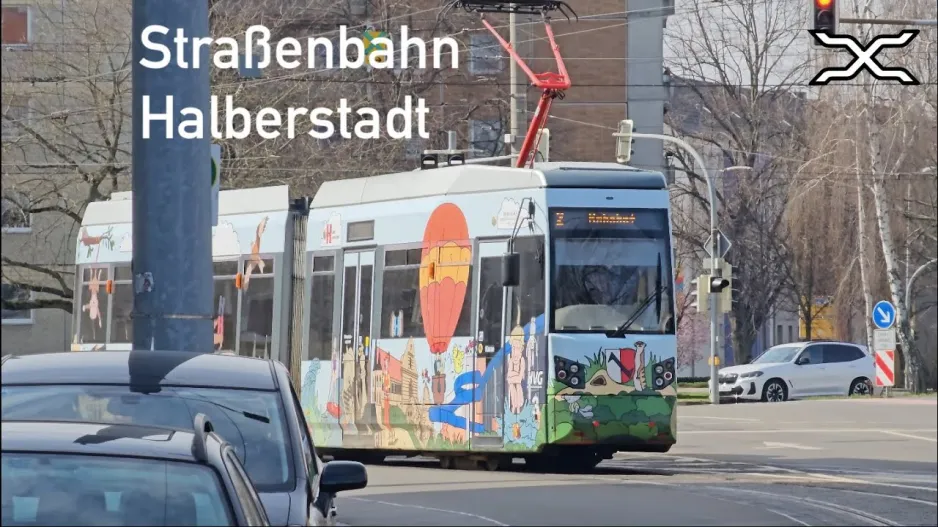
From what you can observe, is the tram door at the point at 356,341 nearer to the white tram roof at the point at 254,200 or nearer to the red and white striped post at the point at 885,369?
the white tram roof at the point at 254,200

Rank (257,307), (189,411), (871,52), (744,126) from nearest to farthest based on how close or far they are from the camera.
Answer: (189,411) → (871,52) → (257,307) → (744,126)

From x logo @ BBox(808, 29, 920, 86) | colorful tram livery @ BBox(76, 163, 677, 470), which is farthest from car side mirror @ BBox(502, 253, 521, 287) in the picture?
x logo @ BBox(808, 29, 920, 86)

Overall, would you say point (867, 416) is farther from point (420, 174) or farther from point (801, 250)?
point (420, 174)

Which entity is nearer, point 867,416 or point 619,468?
point 619,468

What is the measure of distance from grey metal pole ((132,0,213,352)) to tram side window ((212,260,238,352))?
1086 centimetres

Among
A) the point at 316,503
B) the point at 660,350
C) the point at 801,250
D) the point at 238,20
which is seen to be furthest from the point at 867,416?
the point at 316,503

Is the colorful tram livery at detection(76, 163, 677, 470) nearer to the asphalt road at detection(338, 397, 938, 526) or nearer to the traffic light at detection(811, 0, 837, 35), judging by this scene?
the asphalt road at detection(338, 397, 938, 526)

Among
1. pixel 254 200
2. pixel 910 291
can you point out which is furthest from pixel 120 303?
pixel 910 291

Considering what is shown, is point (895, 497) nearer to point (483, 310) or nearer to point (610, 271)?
point (610, 271)

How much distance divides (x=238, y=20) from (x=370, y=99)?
15.0 ft

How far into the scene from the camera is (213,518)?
15.8 feet

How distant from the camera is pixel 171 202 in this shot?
35.7ft

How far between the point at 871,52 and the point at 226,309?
31.5 ft

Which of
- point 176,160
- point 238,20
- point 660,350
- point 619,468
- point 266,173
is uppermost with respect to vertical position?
point 238,20
